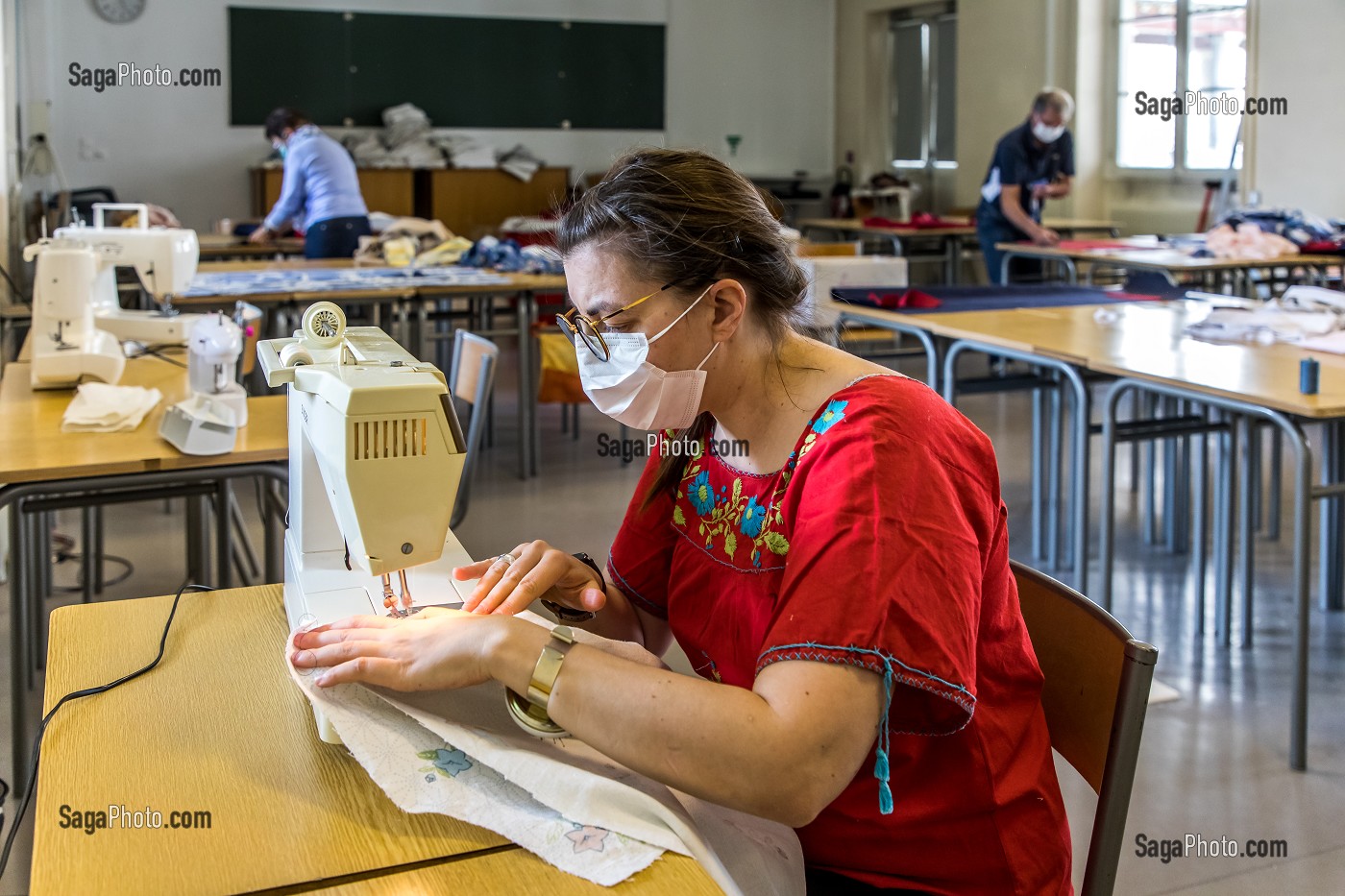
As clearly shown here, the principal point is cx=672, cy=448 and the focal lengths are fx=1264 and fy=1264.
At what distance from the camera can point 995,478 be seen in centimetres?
113

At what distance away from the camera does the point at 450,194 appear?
9.45 metres

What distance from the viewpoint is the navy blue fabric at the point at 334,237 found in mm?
5836

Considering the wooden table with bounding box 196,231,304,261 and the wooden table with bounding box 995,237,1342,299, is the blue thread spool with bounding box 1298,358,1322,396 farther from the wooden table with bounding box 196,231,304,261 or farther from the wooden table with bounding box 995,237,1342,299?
the wooden table with bounding box 196,231,304,261

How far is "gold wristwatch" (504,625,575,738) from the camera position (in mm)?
987

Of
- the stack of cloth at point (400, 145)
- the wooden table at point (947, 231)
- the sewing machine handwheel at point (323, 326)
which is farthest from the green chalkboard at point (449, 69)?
the sewing machine handwheel at point (323, 326)

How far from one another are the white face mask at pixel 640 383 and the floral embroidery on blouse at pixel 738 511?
73 millimetres

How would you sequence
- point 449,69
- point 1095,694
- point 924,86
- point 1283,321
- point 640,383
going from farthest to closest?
1. point 924,86
2. point 449,69
3. point 1283,321
4. point 640,383
5. point 1095,694

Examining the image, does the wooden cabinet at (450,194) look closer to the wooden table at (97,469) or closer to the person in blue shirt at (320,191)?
the person in blue shirt at (320,191)

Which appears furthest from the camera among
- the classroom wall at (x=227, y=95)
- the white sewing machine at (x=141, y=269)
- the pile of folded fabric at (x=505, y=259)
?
the classroom wall at (x=227, y=95)

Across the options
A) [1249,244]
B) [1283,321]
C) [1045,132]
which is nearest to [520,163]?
[1045,132]

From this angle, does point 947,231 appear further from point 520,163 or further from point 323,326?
point 323,326

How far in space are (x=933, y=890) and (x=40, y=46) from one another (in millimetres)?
9101

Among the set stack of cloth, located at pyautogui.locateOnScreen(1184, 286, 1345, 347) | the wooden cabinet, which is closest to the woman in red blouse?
stack of cloth, located at pyautogui.locateOnScreen(1184, 286, 1345, 347)

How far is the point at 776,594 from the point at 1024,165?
5764 mm
